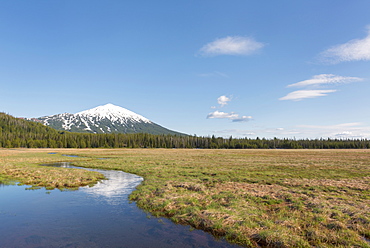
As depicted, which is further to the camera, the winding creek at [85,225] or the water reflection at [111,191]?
the water reflection at [111,191]

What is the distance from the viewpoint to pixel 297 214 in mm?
14602

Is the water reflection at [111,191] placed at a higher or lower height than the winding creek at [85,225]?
lower

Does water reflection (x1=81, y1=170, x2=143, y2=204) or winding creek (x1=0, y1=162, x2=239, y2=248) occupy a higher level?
winding creek (x1=0, y1=162, x2=239, y2=248)

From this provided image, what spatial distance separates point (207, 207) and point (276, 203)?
593 cm

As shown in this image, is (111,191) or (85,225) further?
(111,191)

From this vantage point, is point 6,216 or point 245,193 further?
point 245,193

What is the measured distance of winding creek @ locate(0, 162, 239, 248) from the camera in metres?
11.6

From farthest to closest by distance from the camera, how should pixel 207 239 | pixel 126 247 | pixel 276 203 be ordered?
1. pixel 276 203
2. pixel 207 239
3. pixel 126 247

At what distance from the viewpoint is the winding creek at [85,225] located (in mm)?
11562

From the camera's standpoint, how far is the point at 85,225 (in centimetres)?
1385

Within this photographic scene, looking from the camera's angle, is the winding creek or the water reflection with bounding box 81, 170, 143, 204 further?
the water reflection with bounding box 81, 170, 143, 204

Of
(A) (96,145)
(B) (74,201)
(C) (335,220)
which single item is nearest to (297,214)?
(C) (335,220)

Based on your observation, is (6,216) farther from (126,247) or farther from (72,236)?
(126,247)

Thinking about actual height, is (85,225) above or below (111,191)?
Result: above
